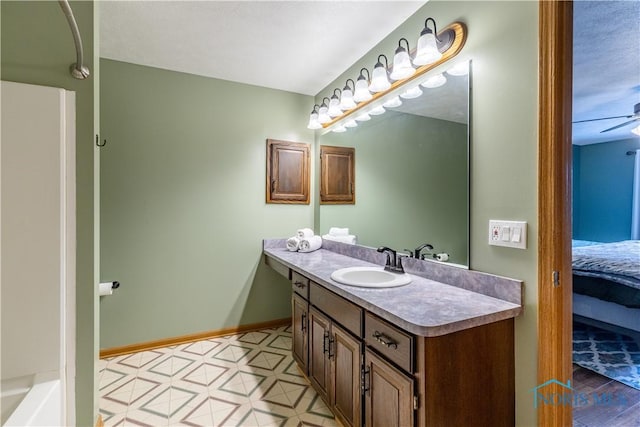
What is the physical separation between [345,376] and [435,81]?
5.33 feet

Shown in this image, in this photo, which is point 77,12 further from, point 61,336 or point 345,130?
point 345,130

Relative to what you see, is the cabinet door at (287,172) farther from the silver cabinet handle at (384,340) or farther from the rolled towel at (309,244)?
the silver cabinet handle at (384,340)

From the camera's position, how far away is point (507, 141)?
1282 mm

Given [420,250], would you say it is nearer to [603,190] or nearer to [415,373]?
[415,373]

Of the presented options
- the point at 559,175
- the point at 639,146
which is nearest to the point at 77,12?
the point at 559,175

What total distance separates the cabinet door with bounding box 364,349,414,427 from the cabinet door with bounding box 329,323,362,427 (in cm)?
6

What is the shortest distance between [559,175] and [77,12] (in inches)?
79.2

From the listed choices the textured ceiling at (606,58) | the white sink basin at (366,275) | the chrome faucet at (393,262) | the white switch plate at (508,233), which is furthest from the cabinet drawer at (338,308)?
the textured ceiling at (606,58)

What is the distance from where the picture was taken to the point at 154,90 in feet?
8.05

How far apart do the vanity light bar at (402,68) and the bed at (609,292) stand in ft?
7.87

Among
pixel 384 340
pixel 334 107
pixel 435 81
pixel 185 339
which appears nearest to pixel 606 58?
pixel 435 81

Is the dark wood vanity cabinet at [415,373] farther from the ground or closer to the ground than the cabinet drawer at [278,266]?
closer to the ground

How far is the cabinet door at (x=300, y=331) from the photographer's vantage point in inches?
74.9

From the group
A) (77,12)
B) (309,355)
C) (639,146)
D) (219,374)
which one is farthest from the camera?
(639,146)
